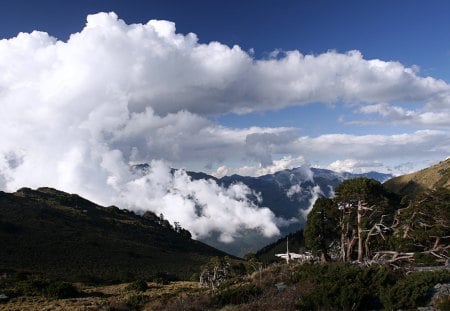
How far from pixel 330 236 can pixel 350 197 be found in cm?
883

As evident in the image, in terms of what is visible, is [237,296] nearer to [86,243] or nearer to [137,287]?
[137,287]

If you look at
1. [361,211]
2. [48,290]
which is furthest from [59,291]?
[361,211]

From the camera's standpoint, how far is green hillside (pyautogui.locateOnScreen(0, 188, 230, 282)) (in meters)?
94.7

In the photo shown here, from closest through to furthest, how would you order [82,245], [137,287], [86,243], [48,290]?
[48,290], [137,287], [82,245], [86,243]

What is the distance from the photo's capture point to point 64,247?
372 ft

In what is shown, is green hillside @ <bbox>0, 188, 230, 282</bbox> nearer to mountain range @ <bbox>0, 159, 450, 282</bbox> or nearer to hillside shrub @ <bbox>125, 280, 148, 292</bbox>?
mountain range @ <bbox>0, 159, 450, 282</bbox>

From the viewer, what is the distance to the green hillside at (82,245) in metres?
94.7

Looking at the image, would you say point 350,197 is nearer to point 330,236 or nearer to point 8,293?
point 330,236

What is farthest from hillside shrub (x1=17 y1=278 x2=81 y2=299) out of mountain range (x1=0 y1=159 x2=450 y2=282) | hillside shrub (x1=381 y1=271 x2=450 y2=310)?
hillside shrub (x1=381 y1=271 x2=450 y2=310)

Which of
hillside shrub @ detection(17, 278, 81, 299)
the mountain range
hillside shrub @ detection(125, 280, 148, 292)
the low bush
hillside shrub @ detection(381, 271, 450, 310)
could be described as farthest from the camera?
the mountain range

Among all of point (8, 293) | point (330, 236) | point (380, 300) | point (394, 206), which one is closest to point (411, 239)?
point (394, 206)

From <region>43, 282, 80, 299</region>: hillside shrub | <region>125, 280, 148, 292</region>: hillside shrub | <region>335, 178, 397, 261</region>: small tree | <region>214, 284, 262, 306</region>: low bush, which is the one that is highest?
<region>335, 178, 397, 261</region>: small tree

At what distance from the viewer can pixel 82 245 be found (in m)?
120

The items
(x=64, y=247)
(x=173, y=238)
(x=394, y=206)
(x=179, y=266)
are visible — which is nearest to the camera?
(x=394, y=206)
